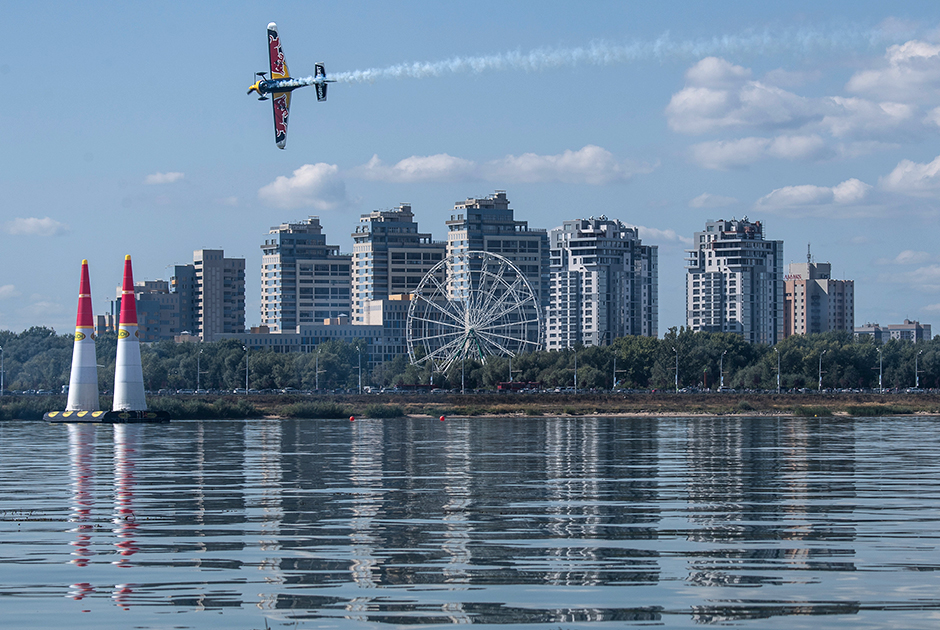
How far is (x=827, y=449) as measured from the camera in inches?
2618

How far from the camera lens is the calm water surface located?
19797 mm

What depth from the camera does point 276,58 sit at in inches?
2618

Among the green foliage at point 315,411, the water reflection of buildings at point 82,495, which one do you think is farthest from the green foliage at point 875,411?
the water reflection of buildings at point 82,495

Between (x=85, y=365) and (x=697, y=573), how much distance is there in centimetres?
9084

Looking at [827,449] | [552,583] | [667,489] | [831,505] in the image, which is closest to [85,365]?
[827,449]

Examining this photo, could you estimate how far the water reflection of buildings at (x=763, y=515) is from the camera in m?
23.6

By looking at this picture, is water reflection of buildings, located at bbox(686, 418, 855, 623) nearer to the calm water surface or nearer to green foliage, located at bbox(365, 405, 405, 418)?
the calm water surface

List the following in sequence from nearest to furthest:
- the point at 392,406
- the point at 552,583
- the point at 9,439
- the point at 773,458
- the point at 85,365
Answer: the point at 552,583
the point at 773,458
the point at 9,439
the point at 85,365
the point at 392,406

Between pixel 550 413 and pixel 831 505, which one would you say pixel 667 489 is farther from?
pixel 550 413

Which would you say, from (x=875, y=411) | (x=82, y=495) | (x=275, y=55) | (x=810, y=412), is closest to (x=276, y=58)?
(x=275, y=55)

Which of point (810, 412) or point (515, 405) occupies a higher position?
point (515, 405)

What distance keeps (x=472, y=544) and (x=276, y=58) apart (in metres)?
45.8

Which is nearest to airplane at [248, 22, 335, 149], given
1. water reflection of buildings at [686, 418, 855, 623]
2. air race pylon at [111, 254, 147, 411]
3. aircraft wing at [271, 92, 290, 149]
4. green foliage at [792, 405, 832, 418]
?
aircraft wing at [271, 92, 290, 149]

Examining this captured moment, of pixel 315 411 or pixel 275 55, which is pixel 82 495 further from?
pixel 315 411
